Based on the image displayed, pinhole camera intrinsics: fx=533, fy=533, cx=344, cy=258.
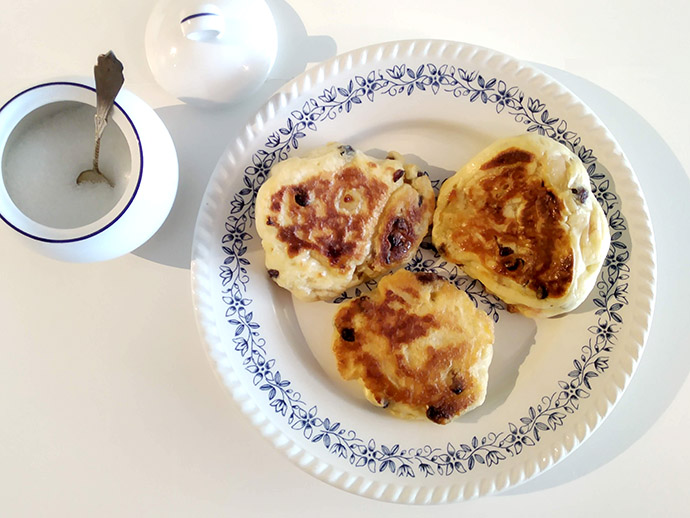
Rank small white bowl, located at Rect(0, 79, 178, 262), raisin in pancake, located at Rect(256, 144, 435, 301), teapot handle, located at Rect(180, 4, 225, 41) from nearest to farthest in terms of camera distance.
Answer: small white bowl, located at Rect(0, 79, 178, 262) < teapot handle, located at Rect(180, 4, 225, 41) < raisin in pancake, located at Rect(256, 144, 435, 301)

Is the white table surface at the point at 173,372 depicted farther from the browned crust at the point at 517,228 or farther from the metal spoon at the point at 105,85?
the browned crust at the point at 517,228

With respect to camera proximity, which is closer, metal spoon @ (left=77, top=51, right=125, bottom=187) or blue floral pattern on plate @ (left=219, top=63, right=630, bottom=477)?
metal spoon @ (left=77, top=51, right=125, bottom=187)

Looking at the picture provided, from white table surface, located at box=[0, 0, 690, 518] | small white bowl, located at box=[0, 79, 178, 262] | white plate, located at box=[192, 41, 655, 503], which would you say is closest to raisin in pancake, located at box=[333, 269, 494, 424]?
white plate, located at box=[192, 41, 655, 503]

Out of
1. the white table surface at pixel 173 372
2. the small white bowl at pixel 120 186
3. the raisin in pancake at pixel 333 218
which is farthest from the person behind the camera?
the white table surface at pixel 173 372

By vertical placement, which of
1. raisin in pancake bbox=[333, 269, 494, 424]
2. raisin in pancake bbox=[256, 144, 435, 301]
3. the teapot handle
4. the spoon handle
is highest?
the teapot handle

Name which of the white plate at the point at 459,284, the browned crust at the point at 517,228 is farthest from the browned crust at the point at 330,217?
the browned crust at the point at 517,228

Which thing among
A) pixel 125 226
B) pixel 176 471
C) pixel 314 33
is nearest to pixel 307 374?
pixel 176 471

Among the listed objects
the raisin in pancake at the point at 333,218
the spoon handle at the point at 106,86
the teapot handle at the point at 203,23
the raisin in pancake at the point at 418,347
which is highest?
the teapot handle at the point at 203,23

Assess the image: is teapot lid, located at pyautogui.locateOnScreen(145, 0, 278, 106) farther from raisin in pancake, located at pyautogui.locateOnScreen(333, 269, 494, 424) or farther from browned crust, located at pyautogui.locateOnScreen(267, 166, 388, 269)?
raisin in pancake, located at pyautogui.locateOnScreen(333, 269, 494, 424)
